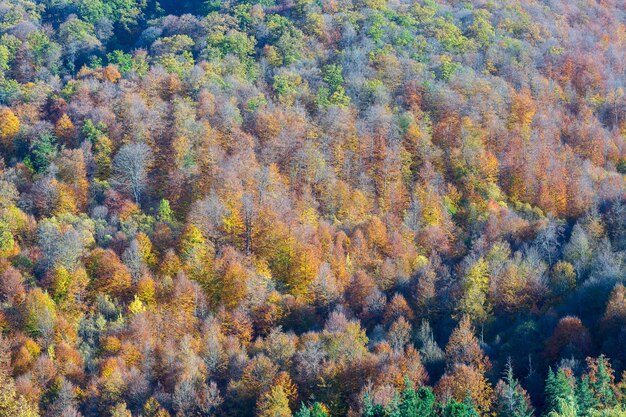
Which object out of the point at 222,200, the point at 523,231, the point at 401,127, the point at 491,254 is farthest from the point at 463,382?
the point at 401,127

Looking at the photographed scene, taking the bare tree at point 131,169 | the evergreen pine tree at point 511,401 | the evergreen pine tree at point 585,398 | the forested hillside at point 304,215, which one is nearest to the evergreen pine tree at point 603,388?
the forested hillside at point 304,215

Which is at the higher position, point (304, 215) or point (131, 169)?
point (131, 169)

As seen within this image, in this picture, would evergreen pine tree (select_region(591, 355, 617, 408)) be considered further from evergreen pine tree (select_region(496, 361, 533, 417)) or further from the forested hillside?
evergreen pine tree (select_region(496, 361, 533, 417))

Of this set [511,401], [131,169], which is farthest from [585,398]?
[131,169]

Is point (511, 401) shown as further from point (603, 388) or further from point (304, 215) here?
point (304, 215)

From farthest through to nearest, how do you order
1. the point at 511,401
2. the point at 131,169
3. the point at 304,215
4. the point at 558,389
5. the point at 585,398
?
the point at 304,215 < the point at 131,169 < the point at 511,401 < the point at 558,389 < the point at 585,398

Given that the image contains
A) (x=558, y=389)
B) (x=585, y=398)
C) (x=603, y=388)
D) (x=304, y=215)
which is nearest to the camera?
(x=585, y=398)

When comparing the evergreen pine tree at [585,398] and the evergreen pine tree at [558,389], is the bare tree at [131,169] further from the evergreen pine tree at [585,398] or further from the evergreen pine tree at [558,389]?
the evergreen pine tree at [585,398]
